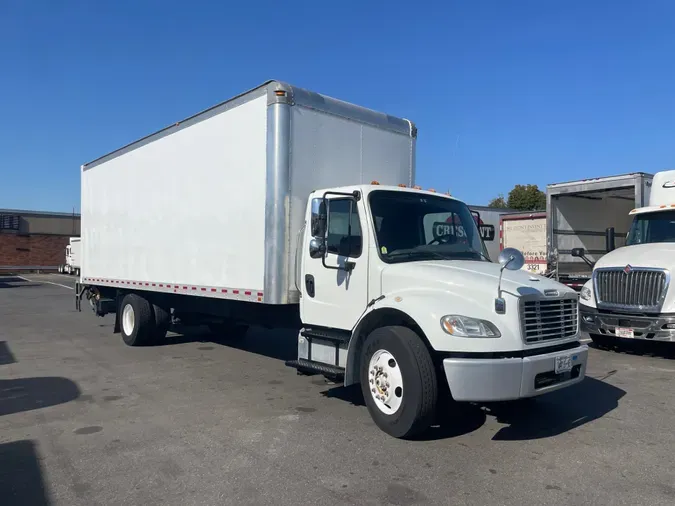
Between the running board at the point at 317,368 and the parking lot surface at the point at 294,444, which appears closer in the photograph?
the parking lot surface at the point at 294,444

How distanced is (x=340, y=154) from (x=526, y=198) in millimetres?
47546

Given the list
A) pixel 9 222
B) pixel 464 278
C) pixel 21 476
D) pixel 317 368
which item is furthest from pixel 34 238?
pixel 464 278

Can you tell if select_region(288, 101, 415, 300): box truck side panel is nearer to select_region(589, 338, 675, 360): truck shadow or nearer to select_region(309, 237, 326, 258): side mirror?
select_region(309, 237, 326, 258): side mirror

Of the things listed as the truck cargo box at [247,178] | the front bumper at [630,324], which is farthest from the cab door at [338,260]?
the front bumper at [630,324]

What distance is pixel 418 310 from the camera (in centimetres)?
525

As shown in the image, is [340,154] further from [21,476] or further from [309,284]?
[21,476]

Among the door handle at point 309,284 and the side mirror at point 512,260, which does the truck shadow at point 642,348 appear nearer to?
the side mirror at point 512,260

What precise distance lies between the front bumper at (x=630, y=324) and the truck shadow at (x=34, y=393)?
8241mm

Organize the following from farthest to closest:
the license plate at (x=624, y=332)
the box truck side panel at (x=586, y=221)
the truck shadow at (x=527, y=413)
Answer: the box truck side panel at (x=586, y=221), the license plate at (x=624, y=332), the truck shadow at (x=527, y=413)

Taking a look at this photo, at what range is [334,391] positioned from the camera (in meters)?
7.26

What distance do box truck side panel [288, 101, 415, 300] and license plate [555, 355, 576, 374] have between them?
3077mm

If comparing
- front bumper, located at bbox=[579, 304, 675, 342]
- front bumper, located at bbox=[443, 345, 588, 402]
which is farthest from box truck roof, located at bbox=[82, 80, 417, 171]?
front bumper, located at bbox=[579, 304, 675, 342]

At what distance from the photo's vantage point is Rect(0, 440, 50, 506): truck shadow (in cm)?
414

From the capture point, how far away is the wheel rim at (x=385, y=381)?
5348mm
